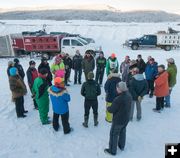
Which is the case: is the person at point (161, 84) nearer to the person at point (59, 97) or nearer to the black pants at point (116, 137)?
the black pants at point (116, 137)

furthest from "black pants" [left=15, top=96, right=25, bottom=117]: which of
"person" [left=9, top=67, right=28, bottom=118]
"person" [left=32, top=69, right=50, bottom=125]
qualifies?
"person" [left=32, top=69, right=50, bottom=125]

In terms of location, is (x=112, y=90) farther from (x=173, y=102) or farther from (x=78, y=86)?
(x=78, y=86)

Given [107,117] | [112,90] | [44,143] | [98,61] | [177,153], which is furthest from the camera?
[98,61]

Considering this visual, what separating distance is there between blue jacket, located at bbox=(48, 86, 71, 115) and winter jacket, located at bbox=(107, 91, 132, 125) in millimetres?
1514

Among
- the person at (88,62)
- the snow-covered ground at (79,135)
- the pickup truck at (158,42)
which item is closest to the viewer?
the snow-covered ground at (79,135)

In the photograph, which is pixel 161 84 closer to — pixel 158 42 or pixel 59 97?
pixel 59 97

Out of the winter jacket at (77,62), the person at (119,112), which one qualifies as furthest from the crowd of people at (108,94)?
the winter jacket at (77,62)

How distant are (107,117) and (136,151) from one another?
5.81 feet

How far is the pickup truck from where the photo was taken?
24641 millimetres

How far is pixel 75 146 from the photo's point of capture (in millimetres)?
6504

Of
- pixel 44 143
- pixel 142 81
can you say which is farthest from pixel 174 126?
pixel 44 143

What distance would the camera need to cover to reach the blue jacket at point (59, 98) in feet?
21.8

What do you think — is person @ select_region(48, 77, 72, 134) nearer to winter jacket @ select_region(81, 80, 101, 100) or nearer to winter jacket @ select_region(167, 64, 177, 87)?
winter jacket @ select_region(81, 80, 101, 100)

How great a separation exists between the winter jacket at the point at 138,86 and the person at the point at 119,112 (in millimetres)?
1617
